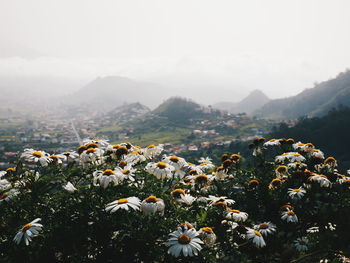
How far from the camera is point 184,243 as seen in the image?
131 inches

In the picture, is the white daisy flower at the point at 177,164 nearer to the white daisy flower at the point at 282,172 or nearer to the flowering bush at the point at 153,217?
the flowering bush at the point at 153,217

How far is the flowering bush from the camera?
3469 millimetres

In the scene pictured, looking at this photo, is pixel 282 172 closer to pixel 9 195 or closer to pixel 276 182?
pixel 276 182

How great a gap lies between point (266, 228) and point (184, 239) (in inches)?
70.0

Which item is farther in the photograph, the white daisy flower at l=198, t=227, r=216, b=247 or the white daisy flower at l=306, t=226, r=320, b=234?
the white daisy flower at l=306, t=226, r=320, b=234

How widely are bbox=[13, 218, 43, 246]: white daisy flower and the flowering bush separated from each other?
0.01m

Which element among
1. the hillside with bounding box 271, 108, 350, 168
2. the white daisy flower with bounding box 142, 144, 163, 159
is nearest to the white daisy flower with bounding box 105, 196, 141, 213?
the white daisy flower with bounding box 142, 144, 163, 159

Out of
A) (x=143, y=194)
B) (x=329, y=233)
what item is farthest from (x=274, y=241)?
(x=143, y=194)

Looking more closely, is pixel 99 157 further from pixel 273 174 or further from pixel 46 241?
pixel 273 174

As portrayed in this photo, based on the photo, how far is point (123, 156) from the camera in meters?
5.41

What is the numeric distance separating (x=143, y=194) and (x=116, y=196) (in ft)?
1.32

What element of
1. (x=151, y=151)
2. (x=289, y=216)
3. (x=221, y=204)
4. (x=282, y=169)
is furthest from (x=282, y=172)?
(x=151, y=151)

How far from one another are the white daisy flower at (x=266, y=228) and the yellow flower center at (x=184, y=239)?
1.55m

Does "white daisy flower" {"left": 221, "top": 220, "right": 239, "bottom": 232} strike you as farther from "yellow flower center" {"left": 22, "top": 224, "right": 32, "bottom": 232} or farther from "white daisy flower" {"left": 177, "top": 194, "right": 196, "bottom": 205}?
"yellow flower center" {"left": 22, "top": 224, "right": 32, "bottom": 232}
